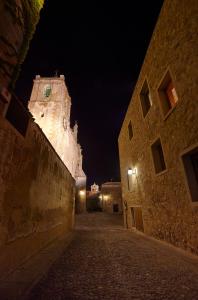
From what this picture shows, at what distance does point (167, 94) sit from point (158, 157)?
271 cm

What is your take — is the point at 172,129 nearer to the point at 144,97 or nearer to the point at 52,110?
the point at 144,97

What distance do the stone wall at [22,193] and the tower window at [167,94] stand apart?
4.80 meters

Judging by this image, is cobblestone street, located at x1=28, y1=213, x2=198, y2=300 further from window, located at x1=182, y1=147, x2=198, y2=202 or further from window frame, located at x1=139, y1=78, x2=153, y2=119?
Answer: window frame, located at x1=139, y1=78, x2=153, y2=119

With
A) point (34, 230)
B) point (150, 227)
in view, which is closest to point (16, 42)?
point (34, 230)

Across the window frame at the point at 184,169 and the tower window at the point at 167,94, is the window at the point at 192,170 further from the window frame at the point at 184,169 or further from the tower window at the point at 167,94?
the tower window at the point at 167,94

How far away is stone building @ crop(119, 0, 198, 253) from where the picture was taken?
432 cm

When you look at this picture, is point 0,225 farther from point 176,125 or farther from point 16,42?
point 176,125

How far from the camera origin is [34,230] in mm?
4086

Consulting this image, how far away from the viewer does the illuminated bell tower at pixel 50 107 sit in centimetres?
2225

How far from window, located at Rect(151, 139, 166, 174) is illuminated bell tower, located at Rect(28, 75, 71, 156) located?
16.9 m

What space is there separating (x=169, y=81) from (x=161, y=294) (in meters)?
6.34

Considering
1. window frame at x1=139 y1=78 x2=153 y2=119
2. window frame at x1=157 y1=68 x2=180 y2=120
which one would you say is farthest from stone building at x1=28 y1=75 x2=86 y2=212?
window frame at x1=157 y1=68 x2=180 y2=120

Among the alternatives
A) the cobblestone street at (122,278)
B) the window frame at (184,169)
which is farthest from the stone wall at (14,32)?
the window frame at (184,169)

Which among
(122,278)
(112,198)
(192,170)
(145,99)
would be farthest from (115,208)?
(122,278)
